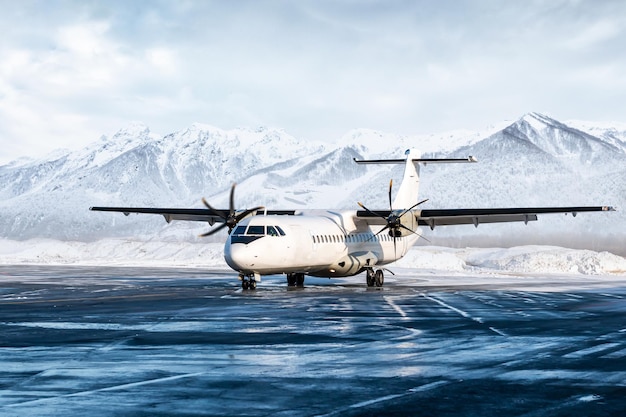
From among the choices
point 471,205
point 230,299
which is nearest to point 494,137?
point 471,205

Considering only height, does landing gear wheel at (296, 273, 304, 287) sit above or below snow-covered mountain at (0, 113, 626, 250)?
below

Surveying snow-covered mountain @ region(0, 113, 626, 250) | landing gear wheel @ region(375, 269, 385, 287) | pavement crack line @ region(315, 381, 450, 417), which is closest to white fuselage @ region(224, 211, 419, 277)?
landing gear wheel @ region(375, 269, 385, 287)

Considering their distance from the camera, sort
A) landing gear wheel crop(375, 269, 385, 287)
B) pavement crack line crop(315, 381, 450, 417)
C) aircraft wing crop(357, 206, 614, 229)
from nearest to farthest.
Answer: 1. pavement crack line crop(315, 381, 450, 417)
2. aircraft wing crop(357, 206, 614, 229)
3. landing gear wheel crop(375, 269, 385, 287)

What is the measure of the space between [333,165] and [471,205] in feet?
167

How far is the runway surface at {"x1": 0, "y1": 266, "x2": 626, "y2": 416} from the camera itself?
7.98m

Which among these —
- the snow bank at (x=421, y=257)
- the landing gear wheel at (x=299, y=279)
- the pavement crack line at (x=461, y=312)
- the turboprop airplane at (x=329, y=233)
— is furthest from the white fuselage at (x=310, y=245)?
the snow bank at (x=421, y=257)

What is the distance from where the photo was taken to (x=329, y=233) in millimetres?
32781

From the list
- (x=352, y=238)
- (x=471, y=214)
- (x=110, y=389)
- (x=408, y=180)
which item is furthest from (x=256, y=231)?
(x=110, y=389)

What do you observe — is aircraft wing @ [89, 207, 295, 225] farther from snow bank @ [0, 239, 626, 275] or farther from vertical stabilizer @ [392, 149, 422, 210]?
snow bank @ [0, 239, 626, 275]

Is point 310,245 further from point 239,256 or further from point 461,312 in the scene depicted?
point 461,312

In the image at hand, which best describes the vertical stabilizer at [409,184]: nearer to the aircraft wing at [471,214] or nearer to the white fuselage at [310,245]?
the white fuselage at [310,245]

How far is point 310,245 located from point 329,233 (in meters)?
2.13

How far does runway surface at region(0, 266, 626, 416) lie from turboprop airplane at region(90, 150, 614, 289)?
7.83 m

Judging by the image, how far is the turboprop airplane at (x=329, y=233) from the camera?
28562 millimetres
